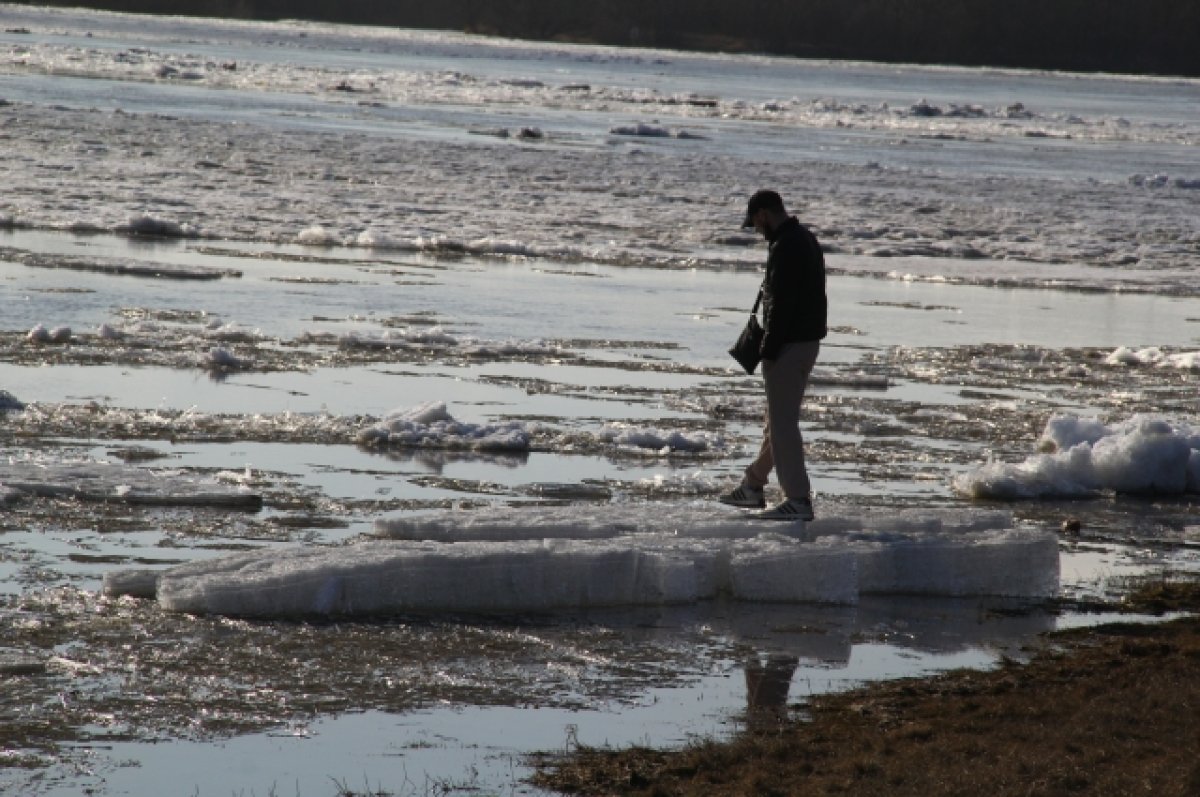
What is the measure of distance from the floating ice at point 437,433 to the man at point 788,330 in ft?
8.32

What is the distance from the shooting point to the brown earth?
20.2ft

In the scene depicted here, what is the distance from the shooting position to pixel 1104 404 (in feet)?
50.0

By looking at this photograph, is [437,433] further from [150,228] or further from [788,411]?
[150,228]

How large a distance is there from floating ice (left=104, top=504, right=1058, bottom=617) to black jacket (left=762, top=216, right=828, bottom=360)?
0.98m

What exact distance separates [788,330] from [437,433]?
308 centimetres

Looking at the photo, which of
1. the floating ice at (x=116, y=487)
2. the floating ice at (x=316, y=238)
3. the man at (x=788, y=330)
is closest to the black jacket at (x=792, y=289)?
the man at (x=788, y=330)

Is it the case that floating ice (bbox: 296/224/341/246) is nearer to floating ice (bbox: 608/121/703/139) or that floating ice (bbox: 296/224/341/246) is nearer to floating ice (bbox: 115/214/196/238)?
floating ice (bbox: 115/214/196/238)

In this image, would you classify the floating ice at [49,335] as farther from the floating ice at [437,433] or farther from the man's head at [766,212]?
the man's head at [766,212]

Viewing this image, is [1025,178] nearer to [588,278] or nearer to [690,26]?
[588,278]

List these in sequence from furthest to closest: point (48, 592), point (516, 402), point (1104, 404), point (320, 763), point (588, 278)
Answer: point (588, 278), point (1104, 404), point (516, 402), point (48, 592), point (320, 763)

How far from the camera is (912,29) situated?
16400 cm

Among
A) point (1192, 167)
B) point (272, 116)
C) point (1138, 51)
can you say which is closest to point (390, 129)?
point (272, 116)

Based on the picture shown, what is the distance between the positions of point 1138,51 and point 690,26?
3950cm

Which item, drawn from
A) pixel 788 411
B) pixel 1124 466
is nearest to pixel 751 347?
pixel 788 411
